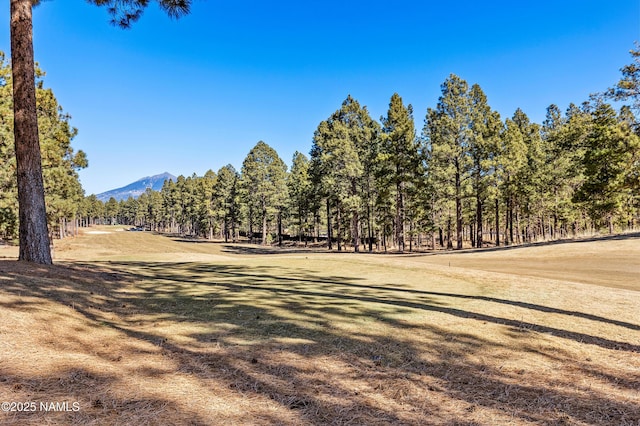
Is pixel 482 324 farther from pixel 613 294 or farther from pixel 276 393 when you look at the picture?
pixel 613 294

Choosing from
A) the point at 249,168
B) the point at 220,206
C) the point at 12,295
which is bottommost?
the point at 12,295

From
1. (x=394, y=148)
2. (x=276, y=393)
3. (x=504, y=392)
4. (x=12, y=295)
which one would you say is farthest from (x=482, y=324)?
(x=394, y=148)

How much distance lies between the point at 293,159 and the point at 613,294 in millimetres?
61339

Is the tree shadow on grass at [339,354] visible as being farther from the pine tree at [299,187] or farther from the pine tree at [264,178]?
the pine tree at [264,178]

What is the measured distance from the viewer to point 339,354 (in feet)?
16.2

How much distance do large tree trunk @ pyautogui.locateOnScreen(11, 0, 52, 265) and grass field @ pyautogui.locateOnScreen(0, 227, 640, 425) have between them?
812mm

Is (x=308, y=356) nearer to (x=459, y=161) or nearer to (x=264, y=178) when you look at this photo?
(x=459, y=161)

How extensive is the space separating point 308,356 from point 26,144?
32.0 ft

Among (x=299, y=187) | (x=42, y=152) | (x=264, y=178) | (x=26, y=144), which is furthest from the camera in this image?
(x=299, y=187)

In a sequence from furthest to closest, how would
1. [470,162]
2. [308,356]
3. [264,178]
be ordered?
[264,178] < [470,162] < [308,356]

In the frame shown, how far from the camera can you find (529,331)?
639 cm

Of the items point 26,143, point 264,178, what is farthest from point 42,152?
point 264,178

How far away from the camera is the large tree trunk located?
372 inches

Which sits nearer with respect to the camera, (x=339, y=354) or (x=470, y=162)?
(x=339, y=354)
